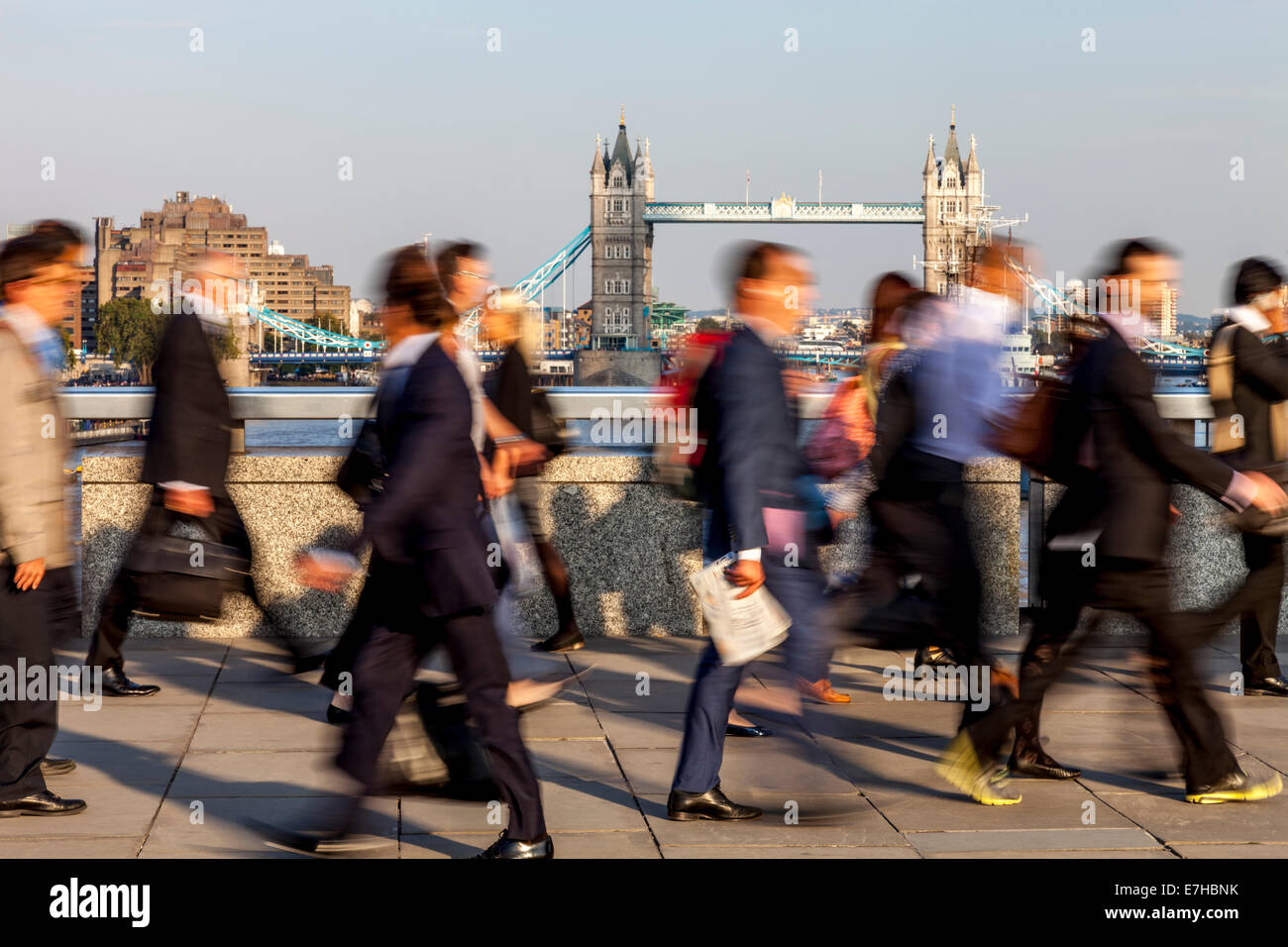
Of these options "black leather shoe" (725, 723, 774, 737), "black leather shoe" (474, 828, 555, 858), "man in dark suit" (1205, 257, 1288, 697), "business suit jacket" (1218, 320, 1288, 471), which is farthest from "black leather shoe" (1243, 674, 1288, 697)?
"black leather shoe" (474, 828, 555, 858)

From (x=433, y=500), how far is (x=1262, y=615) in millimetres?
3500

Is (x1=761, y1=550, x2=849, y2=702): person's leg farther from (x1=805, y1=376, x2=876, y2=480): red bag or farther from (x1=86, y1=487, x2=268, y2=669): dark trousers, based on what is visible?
(x1=86, y1=487, x2=268, y2=669): dark trousers

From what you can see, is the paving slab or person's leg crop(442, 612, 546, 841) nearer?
person's leg crop(442, 612, 546, 841)

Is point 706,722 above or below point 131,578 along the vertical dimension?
below

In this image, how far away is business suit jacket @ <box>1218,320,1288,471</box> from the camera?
5.04 meters

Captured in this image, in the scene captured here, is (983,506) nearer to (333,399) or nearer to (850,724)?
(850,724)

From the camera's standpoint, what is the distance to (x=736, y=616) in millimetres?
3729

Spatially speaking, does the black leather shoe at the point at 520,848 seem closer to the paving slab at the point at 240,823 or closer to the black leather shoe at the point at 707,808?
the paving slab at the point at 240,823

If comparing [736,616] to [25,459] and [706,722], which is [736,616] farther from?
[25,459]

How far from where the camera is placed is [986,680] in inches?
165

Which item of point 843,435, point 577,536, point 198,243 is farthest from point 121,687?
point 198,243

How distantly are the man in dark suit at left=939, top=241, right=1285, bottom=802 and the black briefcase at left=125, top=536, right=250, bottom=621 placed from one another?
2.23 metres

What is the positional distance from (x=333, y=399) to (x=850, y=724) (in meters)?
2.74
